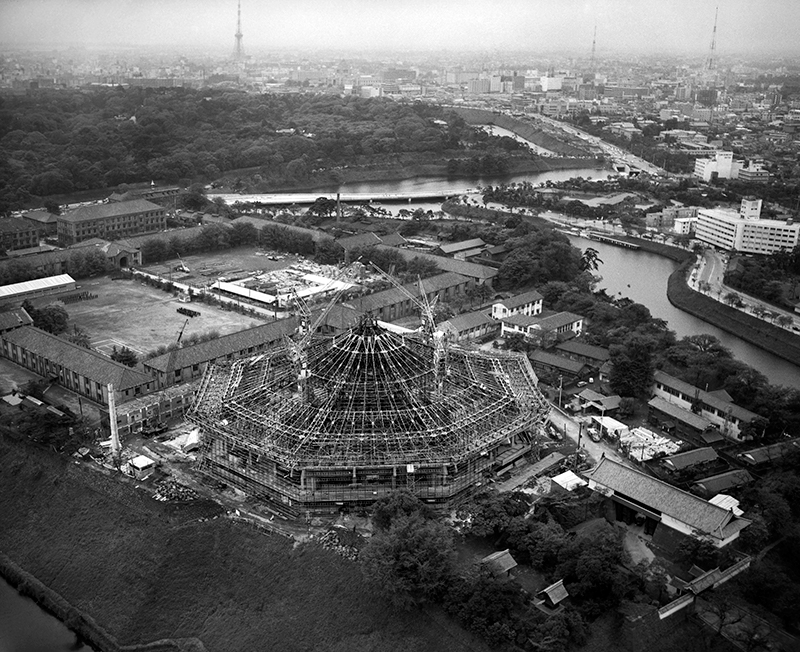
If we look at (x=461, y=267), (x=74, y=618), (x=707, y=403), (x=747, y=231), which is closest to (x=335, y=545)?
(x=74, y=618)

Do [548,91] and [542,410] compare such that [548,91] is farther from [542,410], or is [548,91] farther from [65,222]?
[542,410]

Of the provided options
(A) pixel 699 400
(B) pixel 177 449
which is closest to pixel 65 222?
(B) pixel 177 449

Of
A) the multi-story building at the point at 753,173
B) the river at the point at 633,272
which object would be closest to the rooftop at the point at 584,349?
the river at the point at 633,272

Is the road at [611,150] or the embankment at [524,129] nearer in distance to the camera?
the road at [611,150]

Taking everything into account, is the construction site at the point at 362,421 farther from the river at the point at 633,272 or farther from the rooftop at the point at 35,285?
the rooftop at the point at 35,285

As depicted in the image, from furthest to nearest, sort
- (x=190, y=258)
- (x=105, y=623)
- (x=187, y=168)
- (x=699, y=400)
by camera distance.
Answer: (x=187, y=168) < (x=190, y=258) < (x=699, y=400) < (x=105, y=623)
